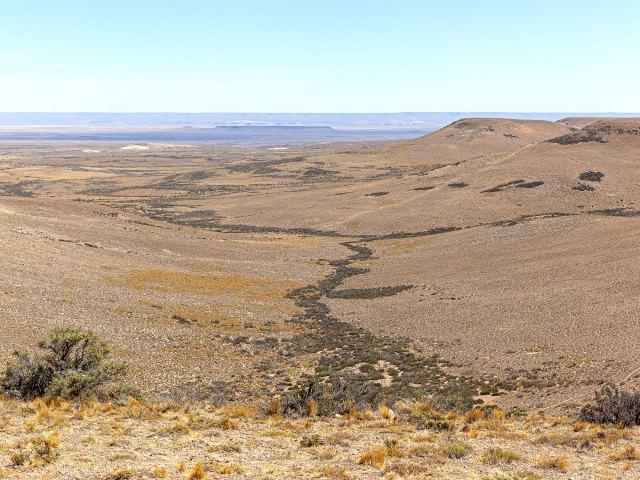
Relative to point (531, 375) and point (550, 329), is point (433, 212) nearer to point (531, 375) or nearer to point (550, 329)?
point (550, 329)

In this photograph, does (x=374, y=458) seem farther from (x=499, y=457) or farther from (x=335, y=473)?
(x=499, y=457)

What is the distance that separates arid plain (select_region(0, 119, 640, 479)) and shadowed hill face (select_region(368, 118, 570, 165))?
5366 cm

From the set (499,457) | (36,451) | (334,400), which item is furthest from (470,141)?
(36,451)

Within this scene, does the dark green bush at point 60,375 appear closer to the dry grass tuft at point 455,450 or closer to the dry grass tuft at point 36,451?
the dry grass tuft at point 36,451

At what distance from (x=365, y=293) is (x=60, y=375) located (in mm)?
26748

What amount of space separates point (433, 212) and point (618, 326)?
53228 mm

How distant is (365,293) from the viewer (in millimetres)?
43625

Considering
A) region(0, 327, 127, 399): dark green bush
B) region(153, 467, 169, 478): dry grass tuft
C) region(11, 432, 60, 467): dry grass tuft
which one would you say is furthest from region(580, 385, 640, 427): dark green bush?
region(0, 327, 127, 399): dark green bush

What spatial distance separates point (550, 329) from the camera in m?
29.4

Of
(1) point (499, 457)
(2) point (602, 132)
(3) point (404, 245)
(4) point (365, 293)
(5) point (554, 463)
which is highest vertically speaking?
(2) point (602, 132)

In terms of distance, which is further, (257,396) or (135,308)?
(135,308)

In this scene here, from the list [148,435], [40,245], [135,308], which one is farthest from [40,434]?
[40,245]

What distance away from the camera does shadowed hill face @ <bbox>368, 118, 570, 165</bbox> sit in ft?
488

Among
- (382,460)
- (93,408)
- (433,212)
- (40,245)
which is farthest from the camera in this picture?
(433,212)
